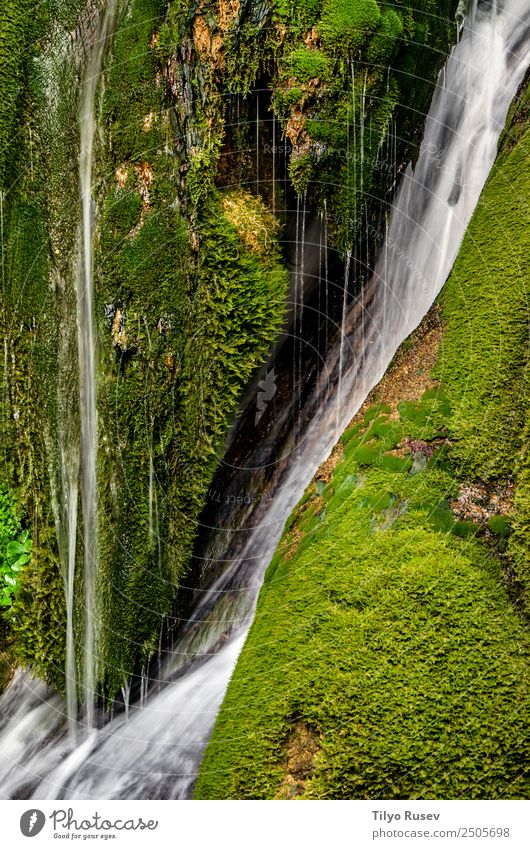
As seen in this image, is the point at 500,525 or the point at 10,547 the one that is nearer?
the point at 500,525

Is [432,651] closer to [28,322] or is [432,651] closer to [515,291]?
[515,291]

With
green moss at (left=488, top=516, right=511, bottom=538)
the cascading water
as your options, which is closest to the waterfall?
the cascading water

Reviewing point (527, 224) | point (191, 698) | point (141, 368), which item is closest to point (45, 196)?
point (141, 368)

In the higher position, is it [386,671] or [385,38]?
[385,38]

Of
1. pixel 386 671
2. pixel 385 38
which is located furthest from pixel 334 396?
pixel 385 38

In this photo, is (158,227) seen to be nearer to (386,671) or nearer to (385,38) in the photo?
(385,38)
